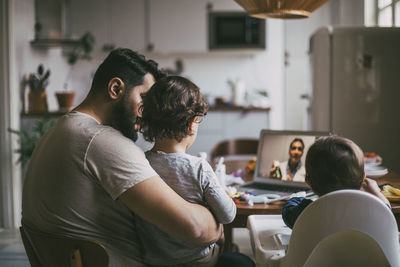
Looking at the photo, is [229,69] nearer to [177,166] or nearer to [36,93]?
[36,93]

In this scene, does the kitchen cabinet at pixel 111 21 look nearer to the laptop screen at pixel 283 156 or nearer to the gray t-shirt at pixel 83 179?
the laptop screen at pixel 283 156

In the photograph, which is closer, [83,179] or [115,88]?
[83,179]

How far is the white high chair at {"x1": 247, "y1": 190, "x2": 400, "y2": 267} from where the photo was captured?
0.98 meters

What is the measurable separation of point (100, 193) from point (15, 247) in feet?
8.41

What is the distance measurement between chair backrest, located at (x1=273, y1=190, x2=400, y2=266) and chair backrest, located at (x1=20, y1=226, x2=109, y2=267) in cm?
47

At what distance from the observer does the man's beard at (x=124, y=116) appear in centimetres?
135

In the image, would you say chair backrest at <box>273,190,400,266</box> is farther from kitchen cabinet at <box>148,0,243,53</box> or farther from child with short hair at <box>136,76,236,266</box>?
kitchen cabinet at <box>148,0,243,53</box>

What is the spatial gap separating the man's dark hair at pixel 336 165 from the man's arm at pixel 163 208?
1.12ft

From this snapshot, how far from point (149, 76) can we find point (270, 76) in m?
4.95

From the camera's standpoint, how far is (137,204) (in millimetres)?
1129

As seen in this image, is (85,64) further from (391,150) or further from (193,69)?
(391,150)

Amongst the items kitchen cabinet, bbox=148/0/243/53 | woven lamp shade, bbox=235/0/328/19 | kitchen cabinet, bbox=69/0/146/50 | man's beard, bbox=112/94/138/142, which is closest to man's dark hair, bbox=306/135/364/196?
man's beard, bbox=112/94/138/142

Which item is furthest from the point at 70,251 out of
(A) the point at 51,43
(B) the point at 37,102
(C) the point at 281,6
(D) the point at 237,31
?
(D) the point at 237,31

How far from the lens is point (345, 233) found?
102 cm
